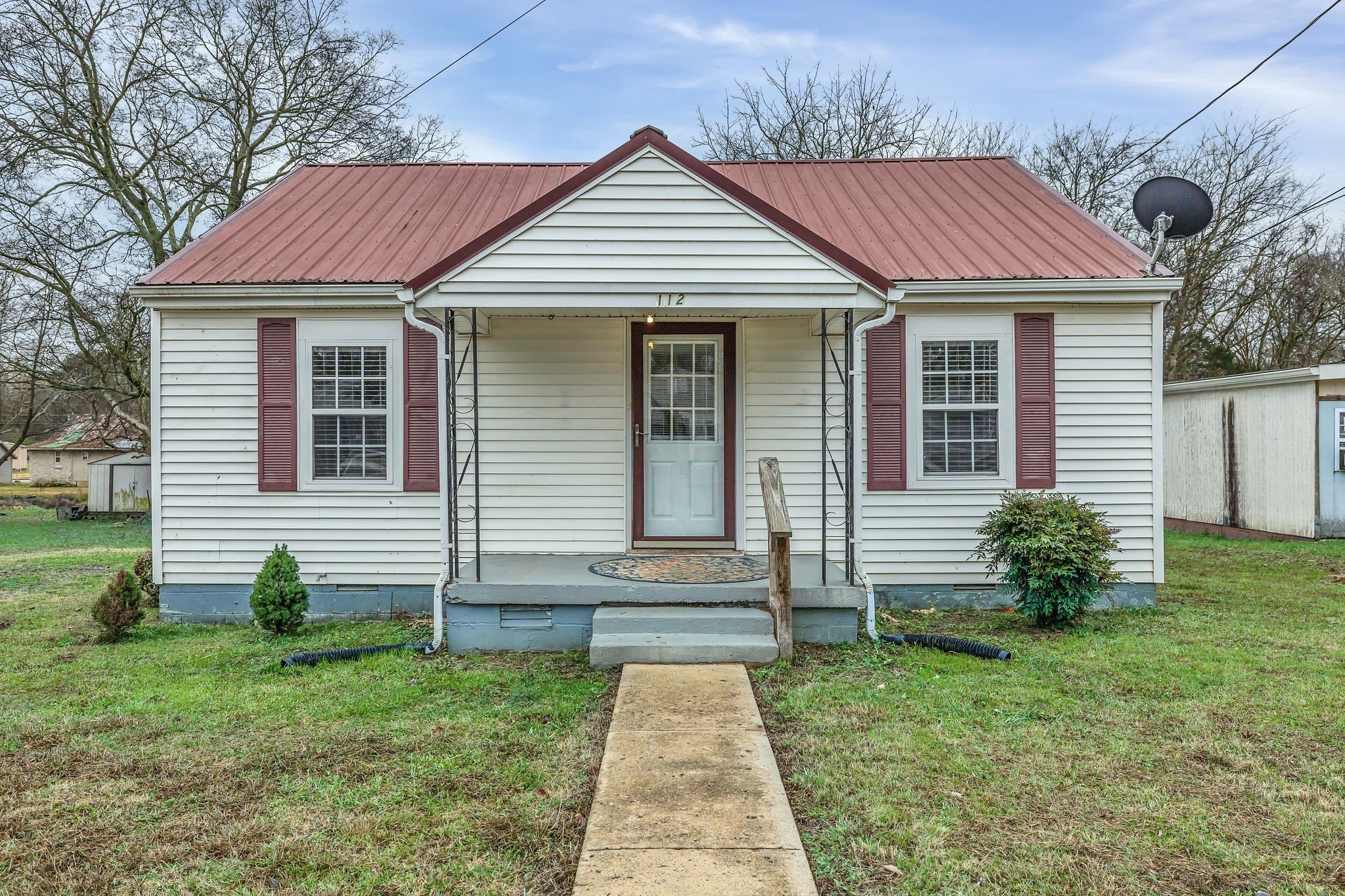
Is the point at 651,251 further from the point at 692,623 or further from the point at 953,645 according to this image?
the point at 953,645

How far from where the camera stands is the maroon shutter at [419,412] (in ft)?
23.7

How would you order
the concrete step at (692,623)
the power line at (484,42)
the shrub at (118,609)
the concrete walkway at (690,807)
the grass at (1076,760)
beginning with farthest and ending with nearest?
the power line at (484,42) → the shrub at (118,609) → the concrete step at (692,623) → the grass at (1076,760) → the concrete walkway at (690,807)

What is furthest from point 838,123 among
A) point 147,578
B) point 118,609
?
point 118,609

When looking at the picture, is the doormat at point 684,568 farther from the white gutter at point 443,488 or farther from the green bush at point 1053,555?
the green bush at point 1053,555

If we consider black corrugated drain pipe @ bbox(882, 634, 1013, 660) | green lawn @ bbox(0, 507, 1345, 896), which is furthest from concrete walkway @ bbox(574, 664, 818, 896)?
black corrugated drain pipe @ bbox(882, 634, 1013, 660)

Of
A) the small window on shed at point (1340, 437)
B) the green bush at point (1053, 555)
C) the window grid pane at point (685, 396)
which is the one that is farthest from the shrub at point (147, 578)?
the small window on shed at point (1340, 437)

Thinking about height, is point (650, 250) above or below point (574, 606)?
above

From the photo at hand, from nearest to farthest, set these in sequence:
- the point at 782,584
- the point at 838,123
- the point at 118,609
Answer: the point at 782,584 < the point at 118,609 < the point at 838,123

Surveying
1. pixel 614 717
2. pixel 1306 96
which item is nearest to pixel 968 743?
pixel 614 717

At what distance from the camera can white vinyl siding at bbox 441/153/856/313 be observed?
5.63 m

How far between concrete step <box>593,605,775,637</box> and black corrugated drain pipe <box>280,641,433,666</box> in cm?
139

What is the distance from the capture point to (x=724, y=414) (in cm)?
749

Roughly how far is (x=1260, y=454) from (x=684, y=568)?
1101 centimetres

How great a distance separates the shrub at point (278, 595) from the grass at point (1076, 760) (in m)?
3.87
